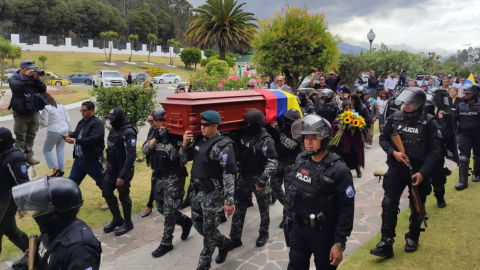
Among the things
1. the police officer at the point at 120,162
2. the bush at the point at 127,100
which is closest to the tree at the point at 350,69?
the bush at the point at 127,100

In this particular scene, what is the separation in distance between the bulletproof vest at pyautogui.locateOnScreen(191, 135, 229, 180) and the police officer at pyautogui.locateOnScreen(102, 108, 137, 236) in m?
1.31

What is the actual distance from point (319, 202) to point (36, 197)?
6.97 ft

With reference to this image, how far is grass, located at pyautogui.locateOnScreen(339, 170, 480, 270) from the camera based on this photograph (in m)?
4.09

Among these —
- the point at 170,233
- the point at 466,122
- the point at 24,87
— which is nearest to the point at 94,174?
the point at 170,233

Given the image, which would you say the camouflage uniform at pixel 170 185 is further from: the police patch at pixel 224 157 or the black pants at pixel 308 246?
the black pants at pixel 308 246

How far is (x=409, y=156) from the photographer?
167 inches

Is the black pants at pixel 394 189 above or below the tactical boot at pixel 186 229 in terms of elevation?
above

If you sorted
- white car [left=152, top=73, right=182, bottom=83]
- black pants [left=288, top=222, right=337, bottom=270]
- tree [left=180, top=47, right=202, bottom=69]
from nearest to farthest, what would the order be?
black pants [left=288, top=222, right=337, bottom=270] → white car [left=152, top=73, right=182, bottom=83] → tree [left=180, top=47, right=202, bottom=69]

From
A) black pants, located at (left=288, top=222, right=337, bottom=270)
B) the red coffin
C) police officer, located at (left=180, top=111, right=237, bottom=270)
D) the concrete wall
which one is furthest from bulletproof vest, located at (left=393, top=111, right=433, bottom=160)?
the concrete wall

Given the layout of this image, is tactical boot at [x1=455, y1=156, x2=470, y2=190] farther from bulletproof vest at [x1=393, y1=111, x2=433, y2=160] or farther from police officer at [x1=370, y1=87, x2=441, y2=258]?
bulletproof vest at [x1=393, y1=111, x2=433, y2=160]

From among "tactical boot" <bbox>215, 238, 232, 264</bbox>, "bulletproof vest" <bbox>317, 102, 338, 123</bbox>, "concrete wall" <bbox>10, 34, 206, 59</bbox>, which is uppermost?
"concrete wall" <bbox>10, 34, 206, 59</bbox>

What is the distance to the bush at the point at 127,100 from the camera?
7656 millimetres

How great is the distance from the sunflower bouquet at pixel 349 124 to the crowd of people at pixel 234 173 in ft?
0.56

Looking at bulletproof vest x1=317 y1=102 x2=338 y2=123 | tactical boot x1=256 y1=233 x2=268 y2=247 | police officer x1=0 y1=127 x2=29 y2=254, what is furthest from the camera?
bulletproof vest x1=317 y1=102 x2=338 y2=123
